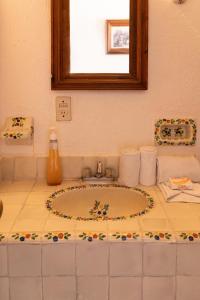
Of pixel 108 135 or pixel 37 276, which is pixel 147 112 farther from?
pixel 37 276

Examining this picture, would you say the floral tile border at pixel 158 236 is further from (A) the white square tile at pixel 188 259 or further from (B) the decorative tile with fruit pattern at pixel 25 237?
(B) the decorative tile with fruit pattern at pixel 25 237

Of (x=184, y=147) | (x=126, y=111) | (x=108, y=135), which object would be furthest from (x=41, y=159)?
(x=184, y=147)

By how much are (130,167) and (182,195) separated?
0.23 m

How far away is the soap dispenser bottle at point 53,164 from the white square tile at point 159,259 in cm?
57

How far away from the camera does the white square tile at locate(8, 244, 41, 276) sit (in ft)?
A: 3.56

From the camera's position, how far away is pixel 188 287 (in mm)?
1104

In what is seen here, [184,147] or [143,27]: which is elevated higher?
[143,27]

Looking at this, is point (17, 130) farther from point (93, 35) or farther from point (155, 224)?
point (155, 224)

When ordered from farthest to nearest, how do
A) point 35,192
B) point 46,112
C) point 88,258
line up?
point 46,112
point 35,192
point 88,258

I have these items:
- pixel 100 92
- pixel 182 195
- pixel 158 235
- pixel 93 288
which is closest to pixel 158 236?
pixel 158 235

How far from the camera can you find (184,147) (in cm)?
162

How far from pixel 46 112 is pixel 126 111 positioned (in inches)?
12.5

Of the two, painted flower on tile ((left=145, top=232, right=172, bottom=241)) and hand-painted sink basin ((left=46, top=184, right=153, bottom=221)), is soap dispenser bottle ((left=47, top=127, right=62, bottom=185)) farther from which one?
painted flower on tile ((left=145, top=232, right=172, bottom=241))

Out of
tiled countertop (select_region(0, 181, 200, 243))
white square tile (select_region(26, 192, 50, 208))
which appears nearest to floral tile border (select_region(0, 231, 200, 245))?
tiled countertop (select_region(0, 181, 200, 243))
